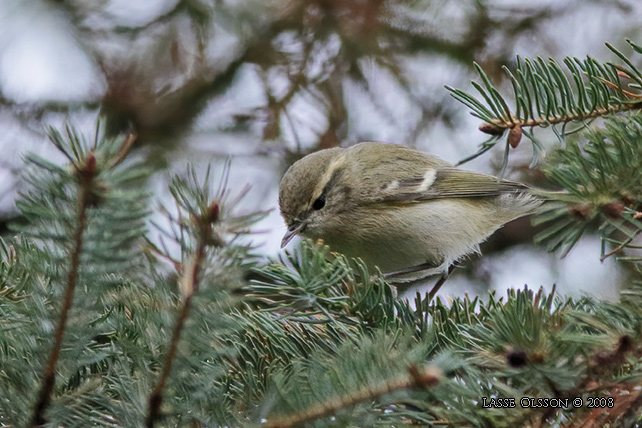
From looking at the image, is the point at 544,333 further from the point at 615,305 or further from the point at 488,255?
the point at 488,255

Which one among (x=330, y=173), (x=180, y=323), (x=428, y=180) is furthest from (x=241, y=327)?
(x=428, y=180)

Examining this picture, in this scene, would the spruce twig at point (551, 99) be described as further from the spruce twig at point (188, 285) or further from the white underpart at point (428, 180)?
the white underpart at point (428, 180)

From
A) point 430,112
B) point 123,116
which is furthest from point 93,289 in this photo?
point 430,112

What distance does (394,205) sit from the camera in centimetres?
290

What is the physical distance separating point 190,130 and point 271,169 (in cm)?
59

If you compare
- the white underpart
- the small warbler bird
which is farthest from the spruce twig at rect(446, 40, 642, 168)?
the white underpart

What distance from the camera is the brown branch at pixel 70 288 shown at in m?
0.92

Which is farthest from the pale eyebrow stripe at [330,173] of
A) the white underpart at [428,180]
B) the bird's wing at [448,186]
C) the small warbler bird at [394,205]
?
the white underpart at [428,180]

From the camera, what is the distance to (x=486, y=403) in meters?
1.20

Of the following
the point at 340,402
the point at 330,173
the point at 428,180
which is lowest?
the point at 340,402

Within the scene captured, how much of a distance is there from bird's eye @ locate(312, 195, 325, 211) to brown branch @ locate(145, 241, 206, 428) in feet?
5.65

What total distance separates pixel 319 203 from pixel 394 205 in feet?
1.22

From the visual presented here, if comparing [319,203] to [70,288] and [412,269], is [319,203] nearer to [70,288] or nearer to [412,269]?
[412,269]

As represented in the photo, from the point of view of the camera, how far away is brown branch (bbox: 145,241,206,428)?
947mm
